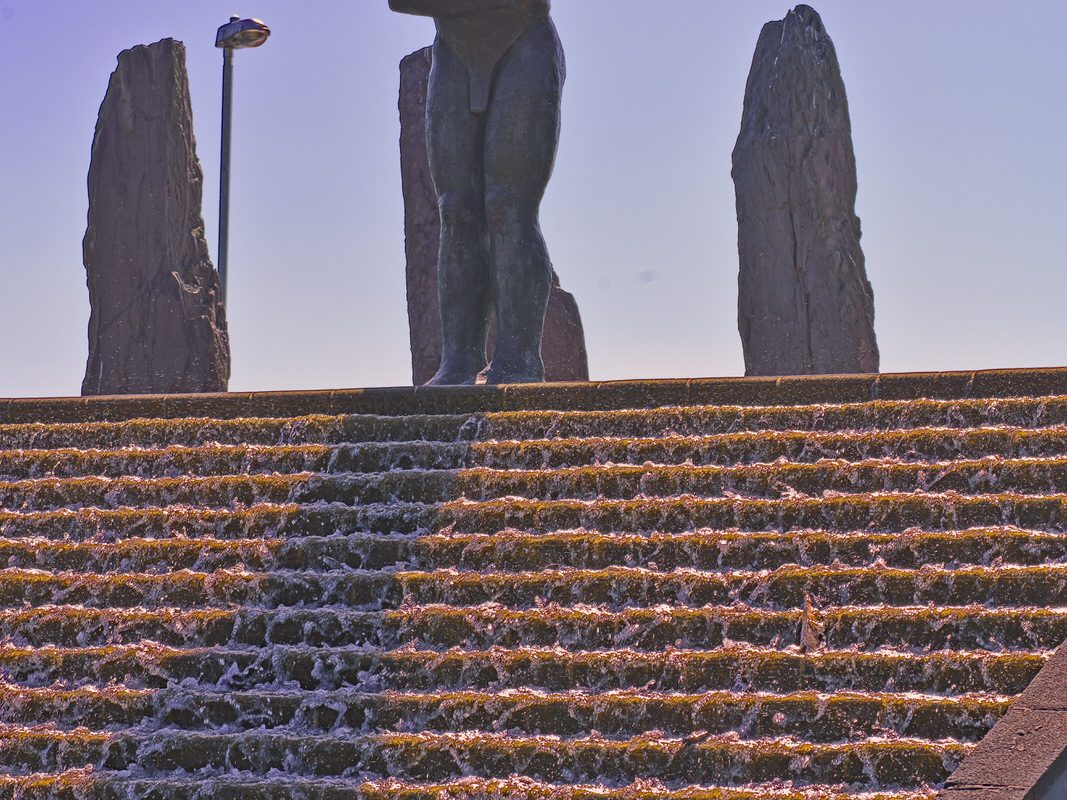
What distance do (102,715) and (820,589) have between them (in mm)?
2117

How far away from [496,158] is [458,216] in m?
0.30

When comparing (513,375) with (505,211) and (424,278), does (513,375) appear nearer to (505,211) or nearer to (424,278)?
(505,211)

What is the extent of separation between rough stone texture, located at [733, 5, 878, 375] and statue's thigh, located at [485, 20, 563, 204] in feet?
10.3

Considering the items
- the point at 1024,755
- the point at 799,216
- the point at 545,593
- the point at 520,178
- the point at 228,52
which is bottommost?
the point at 1024,755

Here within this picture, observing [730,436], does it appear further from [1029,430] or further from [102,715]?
[102,715]

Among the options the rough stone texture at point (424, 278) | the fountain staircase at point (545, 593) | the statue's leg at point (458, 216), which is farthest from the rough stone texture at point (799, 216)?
the fountain staircase at point (545, 593)

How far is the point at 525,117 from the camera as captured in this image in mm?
7445

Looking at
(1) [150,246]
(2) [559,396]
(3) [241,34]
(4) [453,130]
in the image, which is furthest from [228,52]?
(2) [559,396]

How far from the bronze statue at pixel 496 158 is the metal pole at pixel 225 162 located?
3.84 meters

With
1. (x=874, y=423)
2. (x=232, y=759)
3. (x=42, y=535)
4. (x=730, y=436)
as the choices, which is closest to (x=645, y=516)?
(x=730, y=436)

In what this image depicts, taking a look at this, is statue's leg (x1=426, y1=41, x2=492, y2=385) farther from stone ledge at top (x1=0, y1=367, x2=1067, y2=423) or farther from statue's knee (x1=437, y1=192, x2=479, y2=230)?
stone ledge at top (x1=0, y1=367, x2=1067, y2=423)

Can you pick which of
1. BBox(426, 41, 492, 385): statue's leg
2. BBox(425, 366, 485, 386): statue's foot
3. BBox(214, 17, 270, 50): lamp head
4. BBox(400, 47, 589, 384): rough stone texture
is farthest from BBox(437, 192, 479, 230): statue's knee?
BBox(214, 17, 270, 50): lamp head

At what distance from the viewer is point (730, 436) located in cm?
634

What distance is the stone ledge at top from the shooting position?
6.51m
